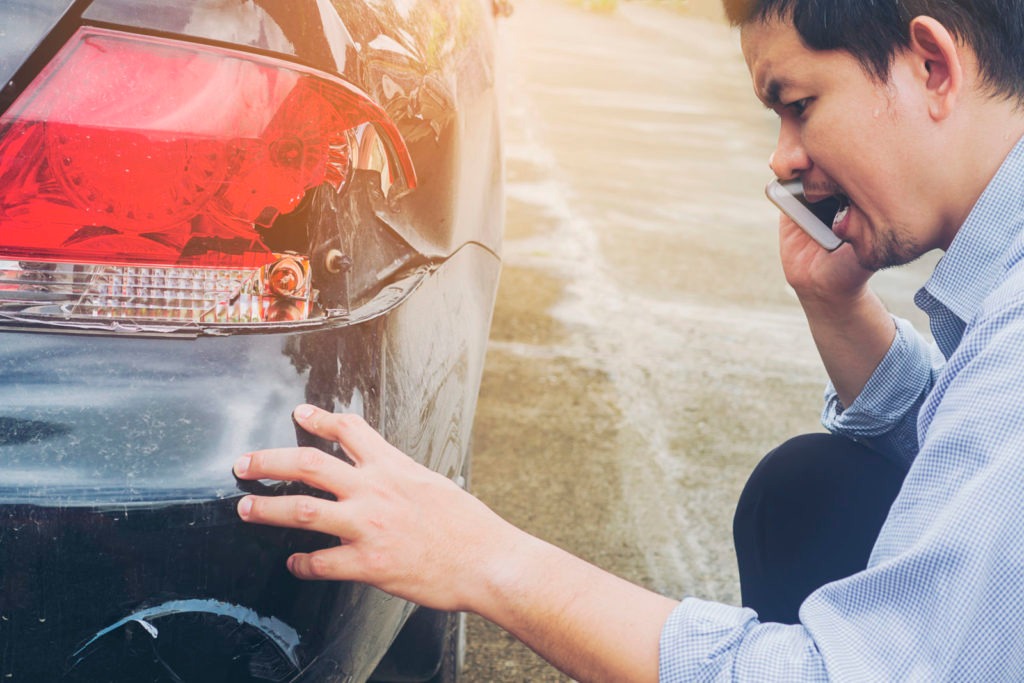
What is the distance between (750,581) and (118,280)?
1265 mm

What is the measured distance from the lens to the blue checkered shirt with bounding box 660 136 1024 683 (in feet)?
3.28

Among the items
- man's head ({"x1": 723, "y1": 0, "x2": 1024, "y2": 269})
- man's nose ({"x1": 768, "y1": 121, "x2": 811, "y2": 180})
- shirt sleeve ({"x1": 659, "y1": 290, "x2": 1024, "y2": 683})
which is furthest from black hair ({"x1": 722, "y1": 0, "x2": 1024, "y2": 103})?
shirt sleeve ({"x1": 659, "y1": 290, "x2": 1024, "y2": 683})

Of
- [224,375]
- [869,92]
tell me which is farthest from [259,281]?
[869,92]

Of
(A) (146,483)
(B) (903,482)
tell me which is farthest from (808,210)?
(A) (146,483)

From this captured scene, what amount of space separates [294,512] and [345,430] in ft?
0.35

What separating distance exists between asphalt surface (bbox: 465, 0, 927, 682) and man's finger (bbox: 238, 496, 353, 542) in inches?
41.3

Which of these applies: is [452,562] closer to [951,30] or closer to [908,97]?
[908,97]

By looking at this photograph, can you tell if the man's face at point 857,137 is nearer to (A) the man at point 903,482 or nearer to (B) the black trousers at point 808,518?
(A) the man at point 903,482

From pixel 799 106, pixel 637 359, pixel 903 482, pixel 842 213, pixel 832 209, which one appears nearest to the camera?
pixel 903 482

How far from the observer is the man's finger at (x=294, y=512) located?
1.12 meters

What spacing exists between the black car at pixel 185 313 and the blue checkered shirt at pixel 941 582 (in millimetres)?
434

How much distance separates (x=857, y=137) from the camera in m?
1.36

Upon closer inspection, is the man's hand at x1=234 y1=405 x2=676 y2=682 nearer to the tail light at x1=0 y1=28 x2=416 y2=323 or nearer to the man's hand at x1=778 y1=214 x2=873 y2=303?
the tail light at x1=0 y1=28 x2=416 y2=323

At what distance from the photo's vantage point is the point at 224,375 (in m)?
1.16
